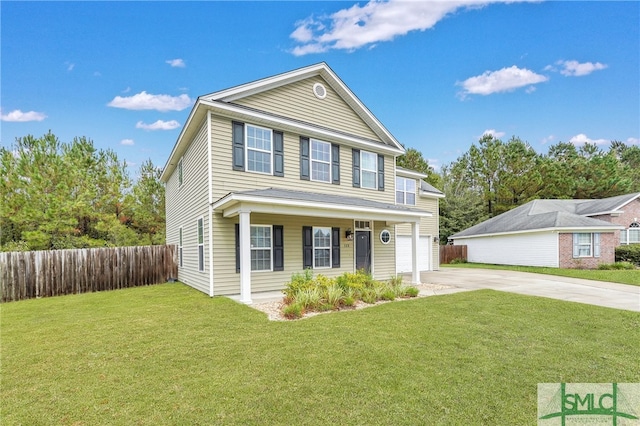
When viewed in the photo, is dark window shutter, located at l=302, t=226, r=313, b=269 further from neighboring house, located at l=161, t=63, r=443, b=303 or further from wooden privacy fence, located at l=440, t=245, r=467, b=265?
→ wooden privacy fence, located at l=440, t=245, r=467, b=265

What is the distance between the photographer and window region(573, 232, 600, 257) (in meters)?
18.2

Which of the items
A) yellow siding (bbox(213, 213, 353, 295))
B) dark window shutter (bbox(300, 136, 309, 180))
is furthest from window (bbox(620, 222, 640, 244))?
dark window shutter (bbox(300, 136, 309, 180))

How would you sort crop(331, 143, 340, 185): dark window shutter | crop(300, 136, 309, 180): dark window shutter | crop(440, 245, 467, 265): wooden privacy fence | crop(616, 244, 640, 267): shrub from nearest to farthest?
crop(300, 136, 309, 180): dark window shutter → crop(331, 143, 340, 185): dark window shutter → crop(616, 244, 640, 267): shrub → crop(440, 245, 467, 265): wooden privacy fence

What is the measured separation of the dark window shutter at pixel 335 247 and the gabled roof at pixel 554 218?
14.2m

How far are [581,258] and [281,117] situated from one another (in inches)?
752

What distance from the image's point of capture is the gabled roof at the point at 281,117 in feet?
29.8

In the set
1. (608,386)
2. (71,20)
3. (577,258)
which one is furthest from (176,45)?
(577,258)

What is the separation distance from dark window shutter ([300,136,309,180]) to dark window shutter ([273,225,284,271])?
2014 mm

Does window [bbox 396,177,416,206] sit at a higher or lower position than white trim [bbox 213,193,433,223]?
higher

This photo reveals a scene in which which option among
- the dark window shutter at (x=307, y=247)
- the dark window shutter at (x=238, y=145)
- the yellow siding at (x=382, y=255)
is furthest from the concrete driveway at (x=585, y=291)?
the dark window shutter at (x=238, y=145)

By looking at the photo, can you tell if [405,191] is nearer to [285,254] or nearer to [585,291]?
[585,291]

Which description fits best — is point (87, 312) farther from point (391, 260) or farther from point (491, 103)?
point (491, 103)

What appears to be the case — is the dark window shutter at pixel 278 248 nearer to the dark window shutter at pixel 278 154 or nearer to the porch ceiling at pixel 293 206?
the porch ceiling at pixel 293 206

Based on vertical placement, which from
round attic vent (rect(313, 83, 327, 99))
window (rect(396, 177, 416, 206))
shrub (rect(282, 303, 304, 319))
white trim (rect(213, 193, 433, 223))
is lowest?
shrub (rect(282, 303, 304, 319))
